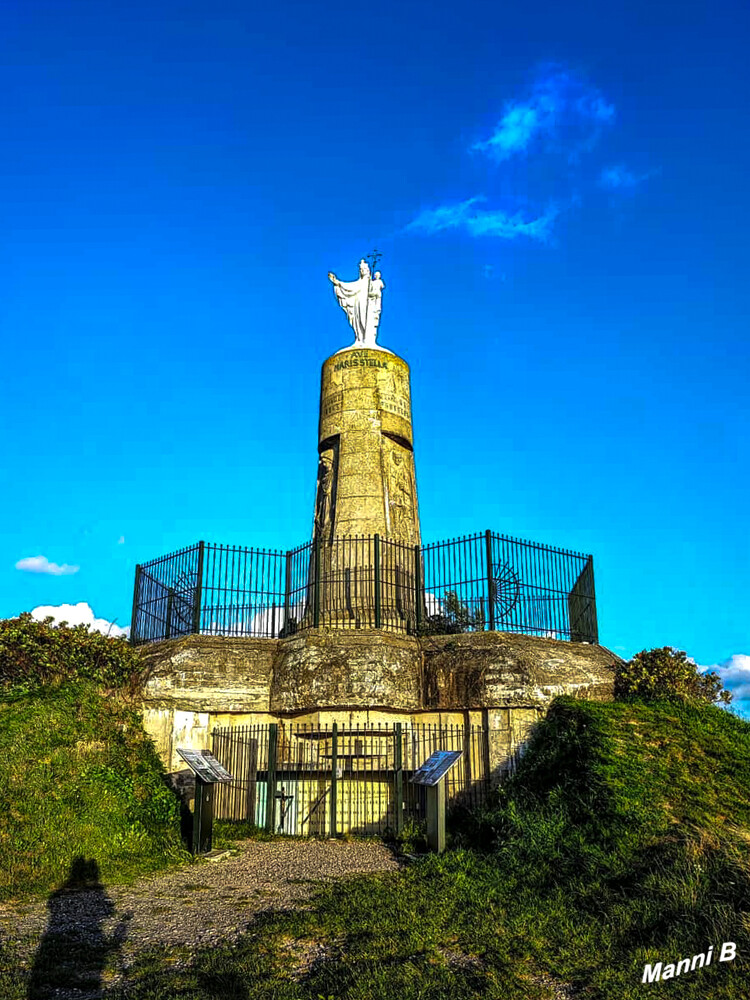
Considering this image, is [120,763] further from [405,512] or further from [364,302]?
[364,302]

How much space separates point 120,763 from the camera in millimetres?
11891

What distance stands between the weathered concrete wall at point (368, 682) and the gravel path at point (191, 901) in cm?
299

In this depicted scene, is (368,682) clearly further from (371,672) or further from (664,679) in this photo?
(664,679)

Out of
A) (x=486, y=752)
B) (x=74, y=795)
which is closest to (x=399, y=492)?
(x=486, y=752)

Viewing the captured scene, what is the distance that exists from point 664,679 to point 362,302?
10441 millimetres

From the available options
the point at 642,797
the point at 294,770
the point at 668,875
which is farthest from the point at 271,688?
the point at 668,875

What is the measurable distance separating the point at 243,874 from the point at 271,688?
4.93 meters

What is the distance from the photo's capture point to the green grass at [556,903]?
5.80 meters

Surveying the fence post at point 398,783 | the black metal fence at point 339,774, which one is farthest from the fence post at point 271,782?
the fence post at point 398,783

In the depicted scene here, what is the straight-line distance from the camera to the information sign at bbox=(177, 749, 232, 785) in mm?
10805

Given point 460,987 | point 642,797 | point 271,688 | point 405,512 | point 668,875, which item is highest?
point 405,512

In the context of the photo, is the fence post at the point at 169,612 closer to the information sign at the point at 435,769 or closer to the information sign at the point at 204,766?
the information sign at the point at 204,766

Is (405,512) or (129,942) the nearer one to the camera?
(129,942)

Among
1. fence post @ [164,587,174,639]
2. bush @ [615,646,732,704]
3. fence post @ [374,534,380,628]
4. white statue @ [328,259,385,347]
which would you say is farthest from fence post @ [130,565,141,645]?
bush @ [615,646,732,704]
